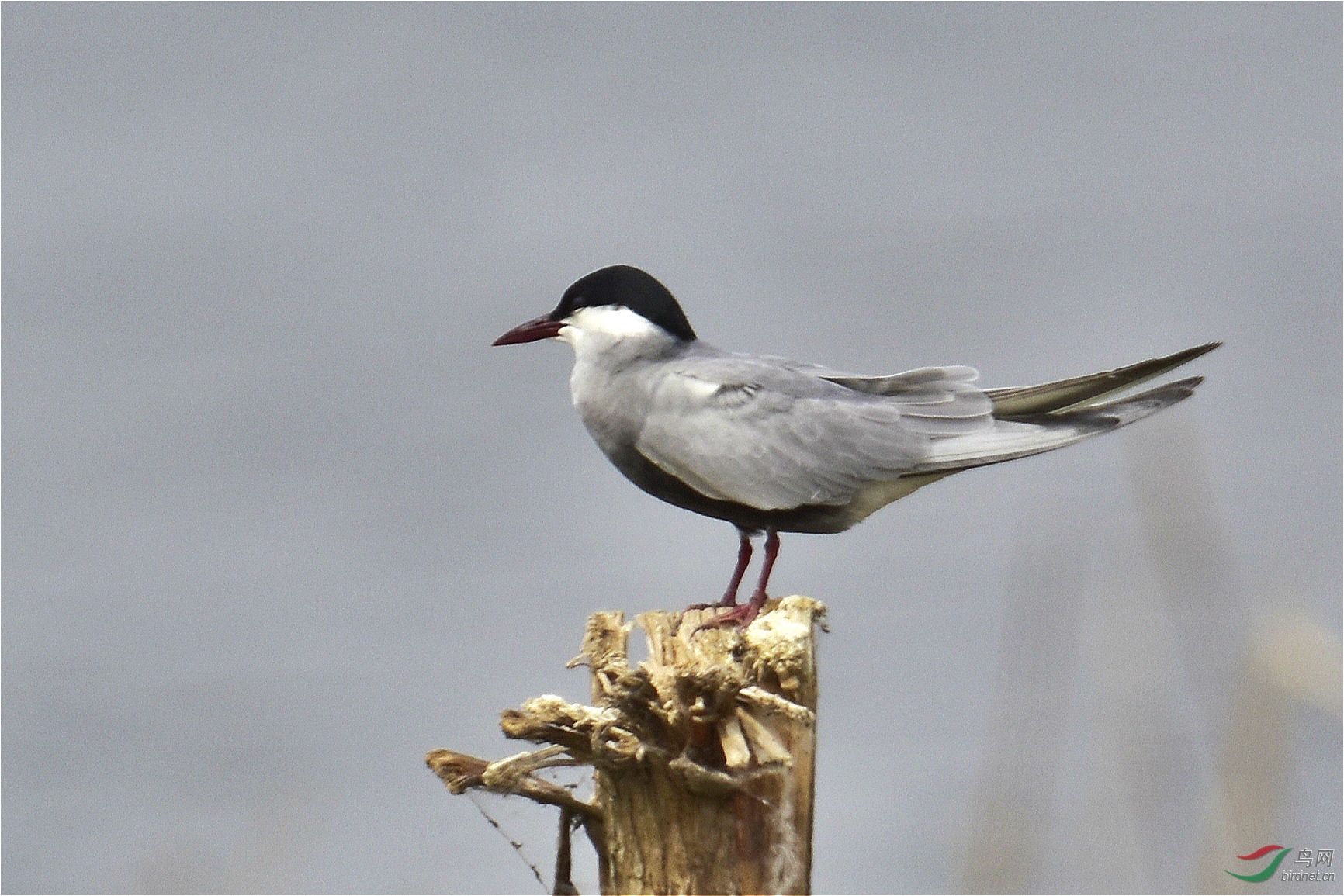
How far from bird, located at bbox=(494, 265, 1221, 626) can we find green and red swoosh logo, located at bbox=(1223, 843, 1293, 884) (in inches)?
74.7

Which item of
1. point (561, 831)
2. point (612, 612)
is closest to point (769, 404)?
point (612, 612)

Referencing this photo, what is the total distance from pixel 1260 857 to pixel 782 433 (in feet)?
9.46

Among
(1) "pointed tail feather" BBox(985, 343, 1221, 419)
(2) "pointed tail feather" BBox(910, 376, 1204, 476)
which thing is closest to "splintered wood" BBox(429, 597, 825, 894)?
(2) "pointed tail feather" BBox(910, 376, 1204, 476)

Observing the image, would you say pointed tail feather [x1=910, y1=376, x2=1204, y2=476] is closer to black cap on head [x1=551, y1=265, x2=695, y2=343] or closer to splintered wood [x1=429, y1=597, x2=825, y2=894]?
black cap on head [x1=551, y1=265, x2=695, y2=343]

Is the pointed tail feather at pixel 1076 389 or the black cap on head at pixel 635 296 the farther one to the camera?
the black cap on head at pixel 635 296

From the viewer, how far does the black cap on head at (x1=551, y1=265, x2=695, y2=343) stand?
680 cm

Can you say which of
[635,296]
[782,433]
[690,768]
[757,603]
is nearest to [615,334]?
[635,296]

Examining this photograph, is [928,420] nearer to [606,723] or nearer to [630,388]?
[630,388]

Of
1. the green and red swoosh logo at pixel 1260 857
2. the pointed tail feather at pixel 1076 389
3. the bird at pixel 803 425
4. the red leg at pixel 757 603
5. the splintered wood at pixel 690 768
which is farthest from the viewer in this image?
the bird at pixel 803 425

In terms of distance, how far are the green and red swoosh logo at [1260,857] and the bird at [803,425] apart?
6.22 feet

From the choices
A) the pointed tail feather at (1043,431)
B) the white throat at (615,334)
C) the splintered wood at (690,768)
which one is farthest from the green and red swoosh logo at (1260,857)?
the white throat at (615,334)

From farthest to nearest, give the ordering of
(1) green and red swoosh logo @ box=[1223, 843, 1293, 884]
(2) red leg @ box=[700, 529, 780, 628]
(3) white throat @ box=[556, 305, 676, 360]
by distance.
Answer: (3) white throat @ box=[556, 305, 676, 360] < (2) red leg @ box=[700, 529, 780, 628] < (1) green and red swoosh logo @ box=[1223, 843, 1293, 884]

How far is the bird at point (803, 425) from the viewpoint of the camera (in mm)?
6297

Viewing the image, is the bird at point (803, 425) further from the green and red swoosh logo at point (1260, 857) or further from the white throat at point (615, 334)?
the green and red swoosh logo at point (1260, 857)
